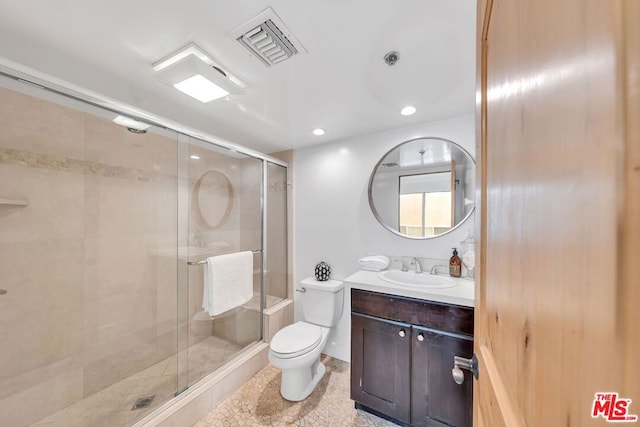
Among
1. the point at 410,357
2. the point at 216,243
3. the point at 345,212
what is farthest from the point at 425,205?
the point at 216,243

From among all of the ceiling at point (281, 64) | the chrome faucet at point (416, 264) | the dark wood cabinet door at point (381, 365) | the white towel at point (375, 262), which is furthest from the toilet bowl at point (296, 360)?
the ceiling at point (281, 64)

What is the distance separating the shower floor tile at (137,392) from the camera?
149 cm

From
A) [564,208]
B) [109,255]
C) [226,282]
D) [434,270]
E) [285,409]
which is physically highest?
[564,208]

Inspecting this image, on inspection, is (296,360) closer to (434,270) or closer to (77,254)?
(434,270)

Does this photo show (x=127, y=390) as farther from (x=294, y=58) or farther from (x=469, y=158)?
(x=469, y=158)

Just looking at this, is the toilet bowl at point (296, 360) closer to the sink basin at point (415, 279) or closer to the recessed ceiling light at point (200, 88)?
the sink basin at point (415, 279)

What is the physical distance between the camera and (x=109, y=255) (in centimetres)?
179

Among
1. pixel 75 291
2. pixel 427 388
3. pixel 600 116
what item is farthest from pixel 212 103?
pixel 427 388

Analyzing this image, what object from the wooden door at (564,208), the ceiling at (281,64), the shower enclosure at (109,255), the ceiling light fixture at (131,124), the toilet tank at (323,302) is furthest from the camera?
the toilet tank at (323,302)

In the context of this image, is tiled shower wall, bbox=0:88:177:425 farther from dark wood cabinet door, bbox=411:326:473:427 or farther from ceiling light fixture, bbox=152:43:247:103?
dark wood cabinet door, bbox=411:326:473:427

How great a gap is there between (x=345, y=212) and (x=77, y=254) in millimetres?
2026

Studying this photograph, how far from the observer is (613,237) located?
208mm

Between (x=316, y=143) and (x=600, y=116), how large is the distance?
7.60ft

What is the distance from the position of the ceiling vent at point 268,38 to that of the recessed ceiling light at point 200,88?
0.35m
